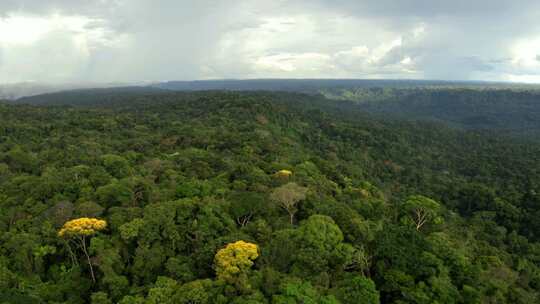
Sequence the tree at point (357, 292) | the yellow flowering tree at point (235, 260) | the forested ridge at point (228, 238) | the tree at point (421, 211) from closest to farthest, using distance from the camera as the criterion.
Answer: the tree at point (357, 292) → the yellow flowering tree at point (235, 260) → the forested ridge at point (228, 238) → the tree at point (421, 211)

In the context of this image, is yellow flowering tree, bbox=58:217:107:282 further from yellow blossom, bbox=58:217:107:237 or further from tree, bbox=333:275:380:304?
tree, bbox=333:275:380:304

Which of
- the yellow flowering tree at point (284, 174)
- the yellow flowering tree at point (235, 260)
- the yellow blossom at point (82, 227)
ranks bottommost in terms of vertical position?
the yellow flowering tree at point (235, 260)

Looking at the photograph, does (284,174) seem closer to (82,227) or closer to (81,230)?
(82,227)

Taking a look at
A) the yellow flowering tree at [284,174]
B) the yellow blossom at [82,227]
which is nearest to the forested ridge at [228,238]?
the yellow blossom at [82,227]

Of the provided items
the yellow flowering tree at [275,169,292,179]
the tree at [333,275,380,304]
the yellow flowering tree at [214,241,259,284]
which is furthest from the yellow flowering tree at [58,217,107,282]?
the yellow flowering tree at [275,169,292,179]

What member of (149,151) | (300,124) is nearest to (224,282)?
(149,151)

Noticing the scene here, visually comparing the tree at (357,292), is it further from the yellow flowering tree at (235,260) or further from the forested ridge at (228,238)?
the yellow flowering tree at (235,260)
